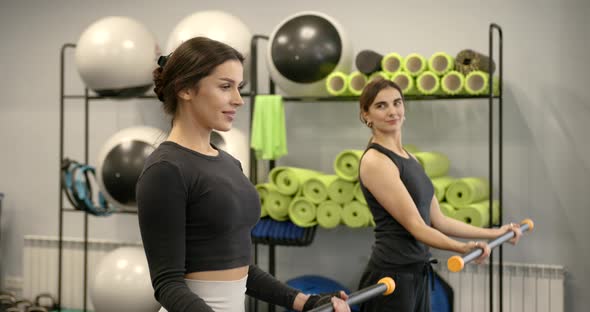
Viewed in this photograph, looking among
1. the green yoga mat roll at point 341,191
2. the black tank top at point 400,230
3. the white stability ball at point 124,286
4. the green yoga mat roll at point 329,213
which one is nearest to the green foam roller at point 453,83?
the green yoga mat roll at point 341,191

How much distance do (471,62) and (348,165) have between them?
0.83 meters

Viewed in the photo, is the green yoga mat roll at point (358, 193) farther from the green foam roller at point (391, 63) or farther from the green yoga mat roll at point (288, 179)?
the green foam roller at point (391, 63)

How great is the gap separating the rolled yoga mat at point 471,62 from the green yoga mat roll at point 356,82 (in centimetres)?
49

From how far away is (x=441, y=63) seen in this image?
12.3 ft

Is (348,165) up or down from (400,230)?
up

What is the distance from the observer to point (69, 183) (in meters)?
4.47

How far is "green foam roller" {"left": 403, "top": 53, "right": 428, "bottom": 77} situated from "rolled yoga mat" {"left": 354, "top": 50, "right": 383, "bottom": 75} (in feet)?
0.49

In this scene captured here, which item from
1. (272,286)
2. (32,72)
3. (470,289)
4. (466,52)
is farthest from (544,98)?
(32,72)

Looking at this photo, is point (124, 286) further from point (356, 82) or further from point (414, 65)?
point (414, 65)

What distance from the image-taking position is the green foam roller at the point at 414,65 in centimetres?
377

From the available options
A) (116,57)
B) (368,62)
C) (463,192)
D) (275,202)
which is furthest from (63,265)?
(463,192)

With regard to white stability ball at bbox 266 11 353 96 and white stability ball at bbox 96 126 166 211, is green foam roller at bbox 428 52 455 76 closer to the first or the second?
white stability ball at bbox 266 11 353 96

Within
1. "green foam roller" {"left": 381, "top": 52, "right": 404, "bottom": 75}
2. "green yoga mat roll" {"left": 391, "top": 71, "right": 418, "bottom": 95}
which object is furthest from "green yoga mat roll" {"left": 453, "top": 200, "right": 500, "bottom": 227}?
"green foam roller" {"left": 381, "top": 52, "right": 404, "bottom": 75}

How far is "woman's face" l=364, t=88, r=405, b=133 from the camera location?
2.70 meters
